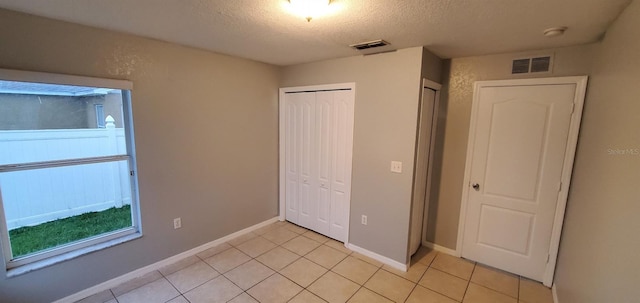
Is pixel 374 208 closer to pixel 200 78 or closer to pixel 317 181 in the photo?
pixel 317 181

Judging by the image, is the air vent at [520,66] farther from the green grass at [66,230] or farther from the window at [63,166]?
the green grass at [66,230]

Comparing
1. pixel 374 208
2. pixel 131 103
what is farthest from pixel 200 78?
pixel 374 208

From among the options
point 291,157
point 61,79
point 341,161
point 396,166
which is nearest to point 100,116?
point 61,79

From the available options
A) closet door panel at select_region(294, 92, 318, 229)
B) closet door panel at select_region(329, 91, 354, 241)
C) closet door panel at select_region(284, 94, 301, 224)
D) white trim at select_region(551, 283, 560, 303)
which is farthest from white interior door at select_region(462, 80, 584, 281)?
closet door panel at select_region(284, 94, 301, 224)

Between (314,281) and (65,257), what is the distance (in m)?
2.11

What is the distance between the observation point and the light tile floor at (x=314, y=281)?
88.7 inches

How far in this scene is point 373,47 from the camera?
8.02ft

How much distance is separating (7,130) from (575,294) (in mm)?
4211

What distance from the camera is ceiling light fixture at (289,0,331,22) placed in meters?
1.51

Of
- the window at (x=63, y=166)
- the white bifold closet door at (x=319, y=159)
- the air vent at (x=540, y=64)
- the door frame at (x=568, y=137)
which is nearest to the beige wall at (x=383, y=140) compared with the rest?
the white bifold closet door at (x=319, y=159)

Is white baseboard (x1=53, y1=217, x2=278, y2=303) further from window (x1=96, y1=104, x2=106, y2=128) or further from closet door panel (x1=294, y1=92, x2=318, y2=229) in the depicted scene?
window (x1=96, y1=104, x2=106, y2=128)

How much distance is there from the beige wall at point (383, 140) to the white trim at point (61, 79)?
2.06 meters

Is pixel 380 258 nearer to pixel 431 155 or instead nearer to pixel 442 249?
pixel 442 249

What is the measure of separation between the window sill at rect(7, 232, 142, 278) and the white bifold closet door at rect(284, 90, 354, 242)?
1.90 meters
